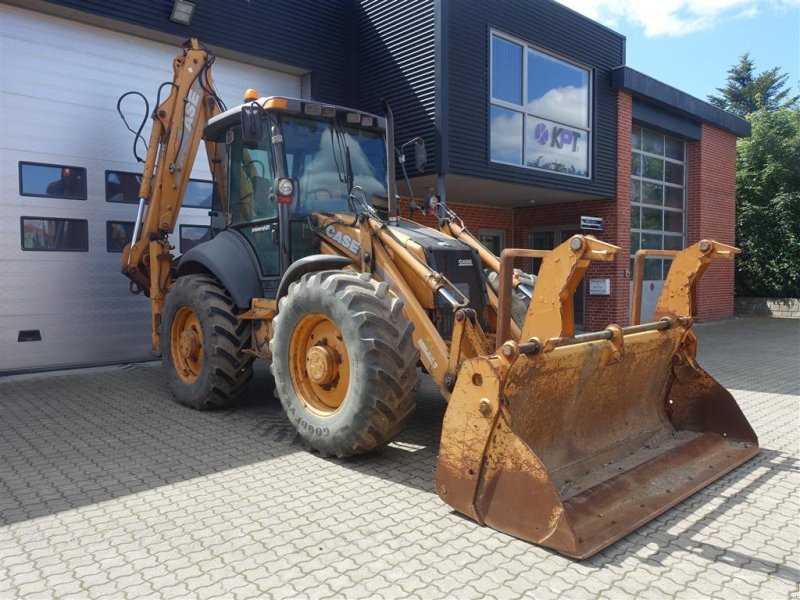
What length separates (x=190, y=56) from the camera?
699 cm

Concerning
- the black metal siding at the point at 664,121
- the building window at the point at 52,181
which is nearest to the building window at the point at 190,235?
the building window at the point at 52,181

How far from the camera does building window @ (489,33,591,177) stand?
10516mm

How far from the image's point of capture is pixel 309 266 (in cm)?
512

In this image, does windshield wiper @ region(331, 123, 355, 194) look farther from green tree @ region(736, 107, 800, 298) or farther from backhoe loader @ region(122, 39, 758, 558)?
green tree @ region(736, 107, 800, 298)

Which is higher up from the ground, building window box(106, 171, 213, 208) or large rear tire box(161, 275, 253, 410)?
building window box(106, 171, 213, 208)

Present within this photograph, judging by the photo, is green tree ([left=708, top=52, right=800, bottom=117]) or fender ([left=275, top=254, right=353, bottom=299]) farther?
green tree ([left=708, top=52, right=800, bottom=117])

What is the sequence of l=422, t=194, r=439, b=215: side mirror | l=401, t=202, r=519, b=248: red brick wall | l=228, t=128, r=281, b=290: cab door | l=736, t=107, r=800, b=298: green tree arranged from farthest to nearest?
l=736, t=107, r=800, b=298: green tree → l=401, t=202, r=519, b=248: red brick wall → l=422, t=194, r=439, b=215: side mirror → l=228, t=128, r=281, b=290: cab door

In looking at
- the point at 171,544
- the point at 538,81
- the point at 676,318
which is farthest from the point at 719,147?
the point at 171,544

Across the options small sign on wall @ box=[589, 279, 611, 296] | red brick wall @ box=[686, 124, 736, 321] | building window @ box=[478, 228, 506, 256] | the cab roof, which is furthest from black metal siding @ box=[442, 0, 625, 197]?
red brick wall @ box=[686, 124, 736, 321]

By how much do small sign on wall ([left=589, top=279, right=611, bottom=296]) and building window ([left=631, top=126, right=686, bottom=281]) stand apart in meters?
1.60

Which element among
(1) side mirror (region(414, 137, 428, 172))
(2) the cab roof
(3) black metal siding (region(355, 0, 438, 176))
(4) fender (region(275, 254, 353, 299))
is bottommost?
(4) fender (region(275, 254, 353, 299))

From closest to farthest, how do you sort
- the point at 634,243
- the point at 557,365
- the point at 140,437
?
the point at 557,365 < the point at 140,437 < the point at 634,243

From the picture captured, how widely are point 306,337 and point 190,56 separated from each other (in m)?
4.10

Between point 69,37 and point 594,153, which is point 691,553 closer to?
point 69,37
